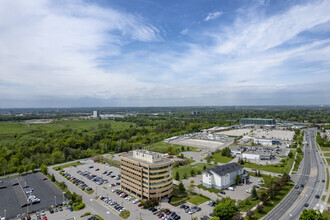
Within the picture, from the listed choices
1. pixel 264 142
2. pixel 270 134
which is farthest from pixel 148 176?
pixel 270 134

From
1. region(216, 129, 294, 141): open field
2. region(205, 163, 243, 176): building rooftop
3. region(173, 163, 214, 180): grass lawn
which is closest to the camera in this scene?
region(205, 163, 243, 176): building rooftop

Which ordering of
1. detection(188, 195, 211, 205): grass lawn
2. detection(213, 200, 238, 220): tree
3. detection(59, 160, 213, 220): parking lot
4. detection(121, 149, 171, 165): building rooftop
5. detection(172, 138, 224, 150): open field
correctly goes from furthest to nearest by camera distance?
detection(172, 138, 224, 150): open field, detection(121, 149, 171, 165): building rooftop, detection(188, 195, 211, 205): grass lawn, detection(59, 160, 213, 220): parking lot, detection(213, 200, 238, 220): tree

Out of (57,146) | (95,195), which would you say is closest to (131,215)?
(95,195)

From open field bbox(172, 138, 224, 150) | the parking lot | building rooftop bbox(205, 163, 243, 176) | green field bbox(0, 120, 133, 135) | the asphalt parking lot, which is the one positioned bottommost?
the asphalt parking lot

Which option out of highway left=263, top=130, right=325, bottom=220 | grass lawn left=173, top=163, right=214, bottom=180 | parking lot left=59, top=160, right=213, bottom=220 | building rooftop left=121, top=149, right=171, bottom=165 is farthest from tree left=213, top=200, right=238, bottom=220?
grass lawn left=173, top=163, right=214, bottom=180

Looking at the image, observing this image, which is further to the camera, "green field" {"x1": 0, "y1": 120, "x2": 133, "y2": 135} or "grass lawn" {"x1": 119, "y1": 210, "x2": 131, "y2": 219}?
"green field" {"x1": 0, "y1": 120, "x2": 133, "y2": 135}

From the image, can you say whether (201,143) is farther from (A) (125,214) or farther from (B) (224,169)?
(A) (125,214)

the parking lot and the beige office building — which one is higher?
the beige office building

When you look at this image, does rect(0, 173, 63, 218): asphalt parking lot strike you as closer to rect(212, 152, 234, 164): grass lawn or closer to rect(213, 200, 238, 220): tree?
rect(213, 200, 238, 220): tree
